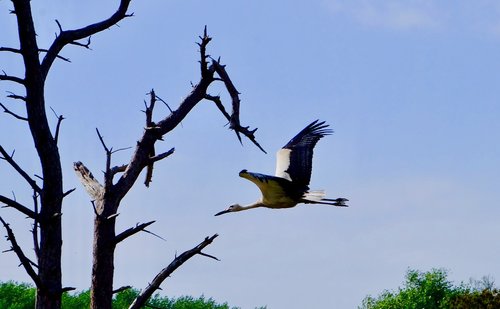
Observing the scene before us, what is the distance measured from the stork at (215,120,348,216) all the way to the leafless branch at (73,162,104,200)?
1.88m

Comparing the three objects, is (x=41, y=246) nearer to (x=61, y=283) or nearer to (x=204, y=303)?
(x=61, y=283)

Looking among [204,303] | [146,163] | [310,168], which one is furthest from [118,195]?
[204,303]

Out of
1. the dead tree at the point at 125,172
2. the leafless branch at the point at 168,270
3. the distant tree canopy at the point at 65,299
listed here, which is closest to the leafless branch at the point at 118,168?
the dead tree at the point at 125,172

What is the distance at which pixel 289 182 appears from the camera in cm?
1539

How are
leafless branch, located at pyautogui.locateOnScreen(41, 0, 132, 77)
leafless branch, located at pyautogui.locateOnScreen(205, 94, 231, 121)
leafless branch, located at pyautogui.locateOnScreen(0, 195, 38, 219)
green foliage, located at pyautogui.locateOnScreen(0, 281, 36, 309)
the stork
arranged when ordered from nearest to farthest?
leafless branch, located at pyautogui.locateOnScreen(0, 195, 38, 219), leafless branch, located at pyautogui.locateOnScreen(41, 0, 132, 77), leafless branch, located at pyautogui.locateOnScreen(205, 94, 231, 121), the stork, green foliage, located at pyautogui.locateOnScreen(0, 281, 36, 309)

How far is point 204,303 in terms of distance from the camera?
47562 mm

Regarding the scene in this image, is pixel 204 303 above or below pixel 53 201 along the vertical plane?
above

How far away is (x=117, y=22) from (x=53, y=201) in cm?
246

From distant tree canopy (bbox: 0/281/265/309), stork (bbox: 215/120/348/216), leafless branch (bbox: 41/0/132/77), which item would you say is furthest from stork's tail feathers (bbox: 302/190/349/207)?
distant tree canopy (bbox: 0/281/265/309)

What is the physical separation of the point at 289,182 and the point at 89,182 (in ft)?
10.3

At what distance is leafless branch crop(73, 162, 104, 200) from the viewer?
13.2m

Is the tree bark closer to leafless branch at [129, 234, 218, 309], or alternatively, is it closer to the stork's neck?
leafless branch at [129, 234, 218, 309]

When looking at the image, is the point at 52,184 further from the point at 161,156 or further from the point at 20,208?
the point at 161,156

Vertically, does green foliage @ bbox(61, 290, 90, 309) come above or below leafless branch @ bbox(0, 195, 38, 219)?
above
